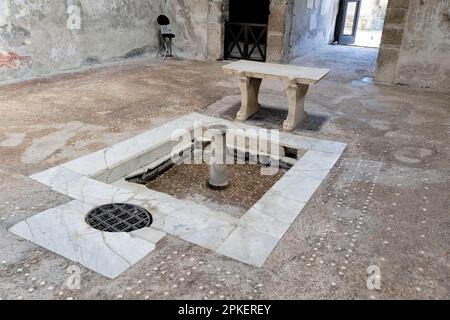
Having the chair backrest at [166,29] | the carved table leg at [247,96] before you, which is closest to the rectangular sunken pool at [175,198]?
the carved table leg at [247,96]

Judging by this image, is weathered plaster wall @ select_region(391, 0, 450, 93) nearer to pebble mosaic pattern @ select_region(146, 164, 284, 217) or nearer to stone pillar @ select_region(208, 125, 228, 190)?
pebble mosaic pattern @ select_region(146, 164, 284, 217)

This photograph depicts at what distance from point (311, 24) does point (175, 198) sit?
9401 mm

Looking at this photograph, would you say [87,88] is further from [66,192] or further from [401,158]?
[401,158]

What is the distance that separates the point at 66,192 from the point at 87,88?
3920mm

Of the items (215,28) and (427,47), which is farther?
(215,28)

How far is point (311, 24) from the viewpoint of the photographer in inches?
440

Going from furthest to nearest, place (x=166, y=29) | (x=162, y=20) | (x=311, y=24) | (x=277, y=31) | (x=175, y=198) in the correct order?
(x=311, y=24) < (x=166, y=29) < (x=162, y=20) < (x=277, y=31) < (x=175, y=198)

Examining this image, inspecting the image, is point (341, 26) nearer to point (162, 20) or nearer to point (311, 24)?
point (311, 24)

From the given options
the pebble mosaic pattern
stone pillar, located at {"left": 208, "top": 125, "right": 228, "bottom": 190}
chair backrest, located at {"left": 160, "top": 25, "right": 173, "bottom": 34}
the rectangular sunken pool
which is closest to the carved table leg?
the rectangular sunken pool

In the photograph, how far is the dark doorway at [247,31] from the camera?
32.7 ft

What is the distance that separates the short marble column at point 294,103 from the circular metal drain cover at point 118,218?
2.71 metres

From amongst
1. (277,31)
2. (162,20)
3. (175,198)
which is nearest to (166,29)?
(162,20)

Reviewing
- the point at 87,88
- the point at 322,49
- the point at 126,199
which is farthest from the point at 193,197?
the point at 322,49

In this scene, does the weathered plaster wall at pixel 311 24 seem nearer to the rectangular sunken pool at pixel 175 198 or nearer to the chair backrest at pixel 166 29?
the chair backrest at pixel 166 29
